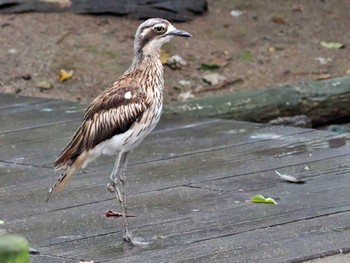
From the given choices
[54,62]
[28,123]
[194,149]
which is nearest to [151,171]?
[194,149]

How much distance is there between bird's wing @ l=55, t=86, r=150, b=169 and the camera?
5.23 m

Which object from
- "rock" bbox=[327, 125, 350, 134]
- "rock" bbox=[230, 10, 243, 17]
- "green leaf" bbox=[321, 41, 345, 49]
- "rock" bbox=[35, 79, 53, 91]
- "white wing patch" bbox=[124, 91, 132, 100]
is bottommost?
"green leaf" bbox=[321, 41, 345, 49]

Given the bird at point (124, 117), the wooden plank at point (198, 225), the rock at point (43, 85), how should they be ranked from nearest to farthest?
1. the wooden plank at point (198, 225)
2. the bird at point (124, 117)
3. the rock at point (43, 85)

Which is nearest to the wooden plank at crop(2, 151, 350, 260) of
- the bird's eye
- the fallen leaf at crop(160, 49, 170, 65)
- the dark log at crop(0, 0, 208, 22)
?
the bird's eye

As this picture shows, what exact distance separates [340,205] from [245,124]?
253cm

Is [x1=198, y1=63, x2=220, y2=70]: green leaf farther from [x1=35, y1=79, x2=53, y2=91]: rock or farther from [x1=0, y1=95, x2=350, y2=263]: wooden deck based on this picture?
[x1=0, y1=95, x2=350, y2=263]: wooden deck

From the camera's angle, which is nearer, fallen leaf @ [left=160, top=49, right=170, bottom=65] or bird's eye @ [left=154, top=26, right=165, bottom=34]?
bird's eye @ [left=154, top=26, right=165, bottom=34]

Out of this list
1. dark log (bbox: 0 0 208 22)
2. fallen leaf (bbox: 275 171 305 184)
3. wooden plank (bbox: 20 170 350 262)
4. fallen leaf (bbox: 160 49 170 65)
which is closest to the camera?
wooden plank (bbox: 20 170 350 262)

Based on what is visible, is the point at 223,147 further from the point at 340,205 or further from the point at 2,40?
the point at 2,40

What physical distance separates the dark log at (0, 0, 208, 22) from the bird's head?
5.68 metres

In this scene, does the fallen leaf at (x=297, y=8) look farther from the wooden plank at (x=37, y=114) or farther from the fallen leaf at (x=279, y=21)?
the wooden plank at (x=37, y=114)

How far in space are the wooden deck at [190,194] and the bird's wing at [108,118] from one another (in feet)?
1.52

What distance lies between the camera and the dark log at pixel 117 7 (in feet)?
36.0

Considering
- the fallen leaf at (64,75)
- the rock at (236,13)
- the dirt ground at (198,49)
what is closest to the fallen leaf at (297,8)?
the dirt ground at (198,49)
